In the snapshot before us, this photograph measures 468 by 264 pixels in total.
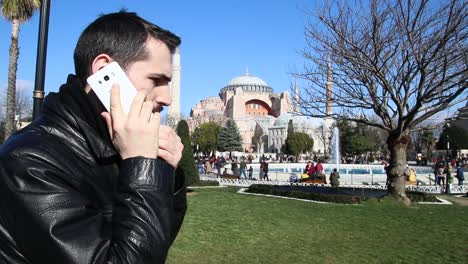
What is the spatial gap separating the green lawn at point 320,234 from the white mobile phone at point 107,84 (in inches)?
214

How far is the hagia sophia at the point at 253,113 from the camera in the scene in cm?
9238

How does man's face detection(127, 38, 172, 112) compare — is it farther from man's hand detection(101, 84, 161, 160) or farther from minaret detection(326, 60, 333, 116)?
minaret detection(326, 60, 333, 116)

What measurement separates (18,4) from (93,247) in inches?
642

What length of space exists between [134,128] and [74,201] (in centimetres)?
25

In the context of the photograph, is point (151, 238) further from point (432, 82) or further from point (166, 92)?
point (432, 82)

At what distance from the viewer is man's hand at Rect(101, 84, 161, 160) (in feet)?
4.00

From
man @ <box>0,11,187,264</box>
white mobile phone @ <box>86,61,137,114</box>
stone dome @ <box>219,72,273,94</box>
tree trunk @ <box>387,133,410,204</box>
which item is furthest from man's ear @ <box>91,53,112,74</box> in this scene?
stone dome @ <box>219,72,273,94</box>

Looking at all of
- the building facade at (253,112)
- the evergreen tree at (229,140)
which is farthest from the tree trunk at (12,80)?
A: the building facade at (253,112)

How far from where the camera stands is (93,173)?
1294 mm

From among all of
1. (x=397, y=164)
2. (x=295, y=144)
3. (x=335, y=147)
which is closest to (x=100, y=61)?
(x=397, y=164)

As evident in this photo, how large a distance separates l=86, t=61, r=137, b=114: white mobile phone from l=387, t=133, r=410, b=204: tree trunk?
1303 centimetres

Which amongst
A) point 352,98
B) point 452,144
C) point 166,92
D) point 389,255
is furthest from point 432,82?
point 452,144

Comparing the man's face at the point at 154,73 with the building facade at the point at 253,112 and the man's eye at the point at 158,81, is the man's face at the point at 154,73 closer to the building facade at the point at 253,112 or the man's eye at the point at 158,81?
the man's eye at the point at 158,81

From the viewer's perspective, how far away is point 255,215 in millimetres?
10656
